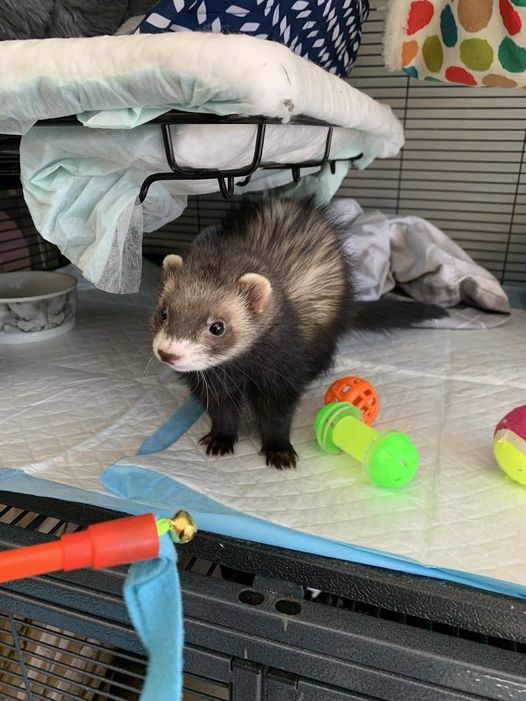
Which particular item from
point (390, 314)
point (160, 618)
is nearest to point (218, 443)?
point (160, 618)

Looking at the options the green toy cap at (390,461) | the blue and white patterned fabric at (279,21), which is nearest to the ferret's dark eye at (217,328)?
the green toy cap at (390,461)

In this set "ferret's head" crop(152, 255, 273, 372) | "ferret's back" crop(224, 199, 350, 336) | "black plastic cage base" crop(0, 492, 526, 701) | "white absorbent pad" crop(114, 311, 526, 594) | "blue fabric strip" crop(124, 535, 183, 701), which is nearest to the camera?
"blue fabric strip" crop(124, 535, 183, 701)

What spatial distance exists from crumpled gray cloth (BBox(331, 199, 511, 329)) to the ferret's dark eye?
62 centimetres

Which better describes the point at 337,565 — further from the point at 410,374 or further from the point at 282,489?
the point at 410,374

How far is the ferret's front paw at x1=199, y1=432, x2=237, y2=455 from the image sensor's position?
0.79 metres

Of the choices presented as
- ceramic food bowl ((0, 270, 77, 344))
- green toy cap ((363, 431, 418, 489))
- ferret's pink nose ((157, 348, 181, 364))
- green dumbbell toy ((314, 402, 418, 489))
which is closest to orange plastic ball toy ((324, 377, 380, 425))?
green dumbbell toy ((314, 402, 418, 489))

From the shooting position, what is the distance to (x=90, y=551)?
359 millimetres

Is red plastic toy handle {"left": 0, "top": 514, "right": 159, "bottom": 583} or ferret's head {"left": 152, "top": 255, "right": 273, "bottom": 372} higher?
red plastic toy handle {"left": 0, "top": 514, "right": 159, "bottom": 583}

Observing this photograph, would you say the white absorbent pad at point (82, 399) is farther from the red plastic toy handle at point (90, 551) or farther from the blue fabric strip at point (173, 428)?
the red plastic toy handle at point (90, 551)

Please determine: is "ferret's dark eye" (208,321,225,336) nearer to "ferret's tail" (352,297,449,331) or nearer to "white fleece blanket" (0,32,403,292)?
"white fleece blanket" (0,32,403,292)

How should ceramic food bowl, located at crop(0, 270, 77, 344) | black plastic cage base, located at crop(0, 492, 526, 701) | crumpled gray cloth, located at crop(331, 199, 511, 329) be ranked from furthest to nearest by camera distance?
crumpled gray cloth, located at crop(331, 199, 511, 329) → ceramic food bowl, located at crop(0, 270, 77, 344) → black plastic cage base, located at crop(0, 492, 526, 701)

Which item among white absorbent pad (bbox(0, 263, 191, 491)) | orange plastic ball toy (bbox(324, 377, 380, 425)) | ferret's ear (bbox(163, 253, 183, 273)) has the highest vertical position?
ferret's ear (bbox(163, 253, 183, 273))

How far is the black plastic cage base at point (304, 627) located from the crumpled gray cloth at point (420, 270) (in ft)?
2.69

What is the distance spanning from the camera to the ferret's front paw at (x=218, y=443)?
79cm
